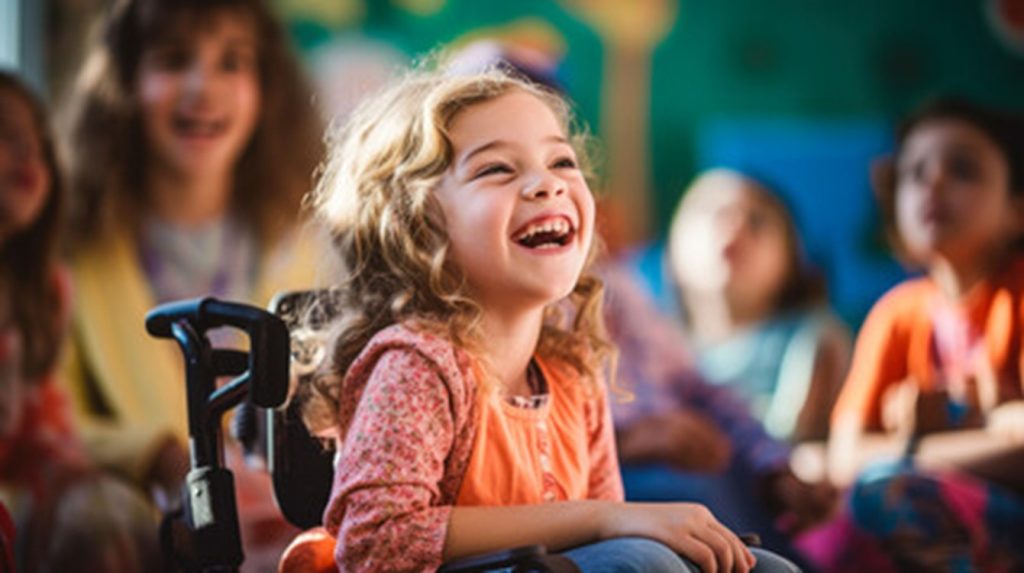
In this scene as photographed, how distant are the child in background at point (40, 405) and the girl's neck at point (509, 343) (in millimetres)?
864

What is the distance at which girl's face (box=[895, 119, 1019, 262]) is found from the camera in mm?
2285

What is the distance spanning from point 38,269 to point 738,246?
1.95 m

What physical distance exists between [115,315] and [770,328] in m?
1.77

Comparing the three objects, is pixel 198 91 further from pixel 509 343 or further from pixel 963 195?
pixel 963 195

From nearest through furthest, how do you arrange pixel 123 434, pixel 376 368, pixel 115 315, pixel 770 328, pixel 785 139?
pixel 376 368
pixel 123 434
pixel 115 315
pixel 770 328
pixel 785 139

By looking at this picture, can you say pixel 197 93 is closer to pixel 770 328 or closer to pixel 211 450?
pixel 211 450

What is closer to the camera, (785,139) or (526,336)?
(526,336)


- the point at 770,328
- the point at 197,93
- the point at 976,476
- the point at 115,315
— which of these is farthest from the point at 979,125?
the point at 115,315

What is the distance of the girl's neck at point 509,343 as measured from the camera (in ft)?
4.27

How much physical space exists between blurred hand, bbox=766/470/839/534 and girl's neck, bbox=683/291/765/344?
4.74 feet

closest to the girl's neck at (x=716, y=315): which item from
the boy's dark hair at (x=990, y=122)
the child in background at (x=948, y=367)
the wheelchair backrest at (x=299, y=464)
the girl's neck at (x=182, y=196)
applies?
the child in background at (x=948, y=367)

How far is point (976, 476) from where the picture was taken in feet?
7.02

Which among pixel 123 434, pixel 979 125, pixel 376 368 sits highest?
pixel 979 125

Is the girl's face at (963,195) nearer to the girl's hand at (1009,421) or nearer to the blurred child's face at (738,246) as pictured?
the girl's hand at (1009,421)
